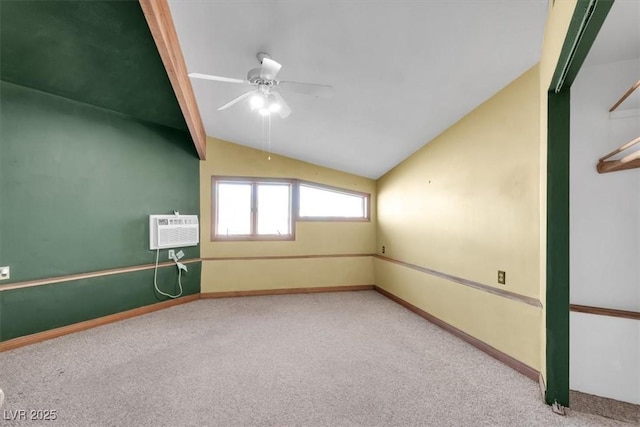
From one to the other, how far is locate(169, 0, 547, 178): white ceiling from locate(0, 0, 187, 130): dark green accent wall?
36 cm

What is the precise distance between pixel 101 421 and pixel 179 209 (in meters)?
2.88

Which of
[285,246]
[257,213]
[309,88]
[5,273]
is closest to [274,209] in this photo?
[257,213]

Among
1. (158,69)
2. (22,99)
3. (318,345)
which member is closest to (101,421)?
(318,345)

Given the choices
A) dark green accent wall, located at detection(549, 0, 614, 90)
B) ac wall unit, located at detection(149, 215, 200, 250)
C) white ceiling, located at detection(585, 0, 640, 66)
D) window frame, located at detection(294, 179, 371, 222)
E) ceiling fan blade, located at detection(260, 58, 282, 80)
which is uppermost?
white ceiling, located at detection(585, 0, 640, 66)

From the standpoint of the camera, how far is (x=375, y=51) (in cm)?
206

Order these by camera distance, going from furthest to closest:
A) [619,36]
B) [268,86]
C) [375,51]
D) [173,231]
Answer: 1. [173,231]
2. [268,86]
3. [375,51]
4. [619,36]

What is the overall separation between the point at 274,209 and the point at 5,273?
10.6 feet

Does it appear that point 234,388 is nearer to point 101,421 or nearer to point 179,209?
point 101,421

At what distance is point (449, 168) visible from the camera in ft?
10.5

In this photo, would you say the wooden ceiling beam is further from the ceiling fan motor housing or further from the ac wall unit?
the ac wall unit

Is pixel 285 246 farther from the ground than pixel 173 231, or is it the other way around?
pixel 173 231

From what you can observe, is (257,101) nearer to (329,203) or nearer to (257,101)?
(257,101)

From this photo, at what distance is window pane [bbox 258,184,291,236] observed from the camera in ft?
15.9

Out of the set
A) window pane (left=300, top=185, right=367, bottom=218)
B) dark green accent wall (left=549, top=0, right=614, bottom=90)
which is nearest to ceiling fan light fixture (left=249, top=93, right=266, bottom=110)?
dark green accent wall (left=549, top=0, right=614, bottom=90)
